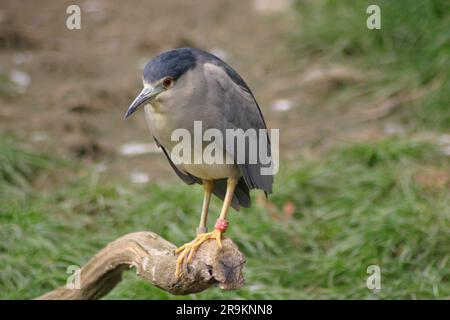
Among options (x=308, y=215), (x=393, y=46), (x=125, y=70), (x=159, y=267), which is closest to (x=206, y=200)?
(x=159, y=267)

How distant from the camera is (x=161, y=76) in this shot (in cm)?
378

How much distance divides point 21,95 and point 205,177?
453cm

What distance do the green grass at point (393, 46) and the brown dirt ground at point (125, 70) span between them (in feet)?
0.72

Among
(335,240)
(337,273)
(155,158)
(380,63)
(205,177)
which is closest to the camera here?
(205,177)

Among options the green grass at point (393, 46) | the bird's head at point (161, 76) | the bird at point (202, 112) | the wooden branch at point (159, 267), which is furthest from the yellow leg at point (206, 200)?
the green grass at point (393, 46)

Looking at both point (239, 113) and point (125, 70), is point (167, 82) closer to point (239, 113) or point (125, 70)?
point (239, 113)

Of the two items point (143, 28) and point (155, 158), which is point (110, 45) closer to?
point (143, 28)

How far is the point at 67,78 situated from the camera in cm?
876

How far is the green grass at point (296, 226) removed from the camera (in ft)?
17.7

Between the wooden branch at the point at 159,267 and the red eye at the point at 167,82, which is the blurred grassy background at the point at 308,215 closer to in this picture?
the wooden branch at the point at 159,267

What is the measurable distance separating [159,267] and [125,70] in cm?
528

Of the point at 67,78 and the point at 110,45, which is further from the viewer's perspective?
the point at 110,45

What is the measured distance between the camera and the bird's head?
148 inches
